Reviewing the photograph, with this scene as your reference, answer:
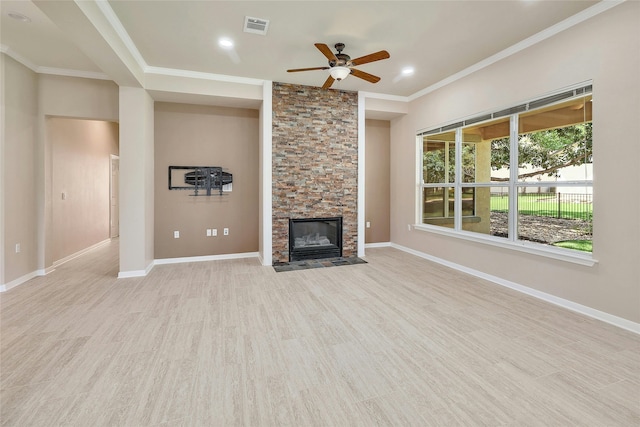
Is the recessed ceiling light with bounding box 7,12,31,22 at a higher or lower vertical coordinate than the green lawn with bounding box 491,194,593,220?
higher

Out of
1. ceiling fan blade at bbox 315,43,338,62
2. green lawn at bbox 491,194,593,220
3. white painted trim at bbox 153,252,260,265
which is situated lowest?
white painted trim at bbox 153,252,260,265

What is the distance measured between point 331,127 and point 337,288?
289 centimetres

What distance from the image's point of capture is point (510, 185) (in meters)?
3.86

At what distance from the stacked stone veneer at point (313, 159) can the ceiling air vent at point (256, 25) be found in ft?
5.18

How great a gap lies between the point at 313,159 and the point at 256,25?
234 centimetres

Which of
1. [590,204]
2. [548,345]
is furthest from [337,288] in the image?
[590,204]

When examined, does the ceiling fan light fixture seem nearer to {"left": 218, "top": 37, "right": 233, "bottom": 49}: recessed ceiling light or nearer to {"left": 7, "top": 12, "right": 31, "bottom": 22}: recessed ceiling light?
{"left": 218, "top": 37, "right": 233, "bottom": 49}: recessed ceiling light

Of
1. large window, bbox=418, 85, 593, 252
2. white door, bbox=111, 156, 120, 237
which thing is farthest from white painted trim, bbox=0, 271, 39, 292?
large window, bbox=418, 85, 593, 252

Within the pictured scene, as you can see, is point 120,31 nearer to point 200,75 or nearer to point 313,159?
point 200,75

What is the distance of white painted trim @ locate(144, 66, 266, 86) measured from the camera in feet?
13.9

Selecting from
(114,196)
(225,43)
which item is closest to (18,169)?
(225,43)

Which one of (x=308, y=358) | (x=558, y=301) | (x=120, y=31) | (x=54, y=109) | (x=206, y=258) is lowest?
(x=308, y=358)

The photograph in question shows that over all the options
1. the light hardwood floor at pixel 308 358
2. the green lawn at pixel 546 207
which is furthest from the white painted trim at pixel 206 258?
the green lawn at pixel 546 207

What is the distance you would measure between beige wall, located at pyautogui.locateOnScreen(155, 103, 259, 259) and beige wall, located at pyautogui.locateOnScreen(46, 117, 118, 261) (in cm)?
152
